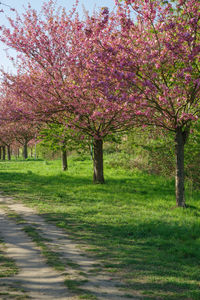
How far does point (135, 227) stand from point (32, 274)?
4.41 metres

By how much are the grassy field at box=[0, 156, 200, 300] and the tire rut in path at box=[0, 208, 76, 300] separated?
4.00 ft

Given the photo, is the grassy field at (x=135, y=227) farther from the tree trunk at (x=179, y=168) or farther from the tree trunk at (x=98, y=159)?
the tree trunk at (x=98, y=159)

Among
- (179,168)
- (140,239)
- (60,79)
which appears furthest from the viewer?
(60,79)

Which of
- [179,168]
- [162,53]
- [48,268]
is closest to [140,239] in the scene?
[48,268]

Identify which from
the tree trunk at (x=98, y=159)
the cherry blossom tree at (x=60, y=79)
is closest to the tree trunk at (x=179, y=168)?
the cherry blossom tree at (x=60, y=79)

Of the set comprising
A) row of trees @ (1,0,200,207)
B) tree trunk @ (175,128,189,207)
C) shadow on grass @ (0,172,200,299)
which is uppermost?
row of trees @ (1,0,200,207)

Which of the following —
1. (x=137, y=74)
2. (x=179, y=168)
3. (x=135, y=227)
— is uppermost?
(x=137, y=74)

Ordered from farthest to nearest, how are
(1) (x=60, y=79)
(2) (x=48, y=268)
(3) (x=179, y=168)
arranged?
1. (1) (x=60, y=79)
2. (3) (x=179, y=168)
3. (2) (x=48, y=268)

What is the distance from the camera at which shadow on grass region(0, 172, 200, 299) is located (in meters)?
5.77

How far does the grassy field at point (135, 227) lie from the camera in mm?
5923

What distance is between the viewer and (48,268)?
6070 mm

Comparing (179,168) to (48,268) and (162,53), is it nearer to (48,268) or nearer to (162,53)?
(162,53)

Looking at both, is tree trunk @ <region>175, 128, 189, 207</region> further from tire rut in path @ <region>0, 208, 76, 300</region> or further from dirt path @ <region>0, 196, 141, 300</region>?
tire rut in path @ <region>0, 208, 76, 300</region>

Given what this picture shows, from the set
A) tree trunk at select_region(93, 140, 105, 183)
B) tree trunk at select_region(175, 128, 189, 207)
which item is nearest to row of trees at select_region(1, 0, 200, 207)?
tree trunk at select_region(175, 128, 189, 207)
